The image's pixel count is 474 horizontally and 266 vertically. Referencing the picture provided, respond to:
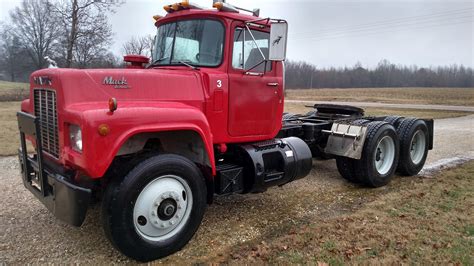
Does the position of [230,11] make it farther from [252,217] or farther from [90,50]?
[90,50]

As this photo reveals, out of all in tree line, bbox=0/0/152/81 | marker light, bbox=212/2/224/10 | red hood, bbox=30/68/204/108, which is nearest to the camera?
red hood, bbox=30/68/204/108

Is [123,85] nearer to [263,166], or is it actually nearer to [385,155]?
[263,166]

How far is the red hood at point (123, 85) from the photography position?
11.6 ft

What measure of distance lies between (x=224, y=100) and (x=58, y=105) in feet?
6.03

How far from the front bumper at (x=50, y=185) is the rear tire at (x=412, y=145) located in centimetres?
575

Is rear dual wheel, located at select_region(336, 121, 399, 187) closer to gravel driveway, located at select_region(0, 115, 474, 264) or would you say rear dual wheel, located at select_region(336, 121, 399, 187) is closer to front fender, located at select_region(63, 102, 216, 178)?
gravel driveway, located at select_region(0, 115, 474, 264)

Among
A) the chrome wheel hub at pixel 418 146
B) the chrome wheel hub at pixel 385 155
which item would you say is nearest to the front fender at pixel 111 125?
the chrome wheel hub at pixel 385 155

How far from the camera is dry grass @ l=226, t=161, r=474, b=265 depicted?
12.4 feet

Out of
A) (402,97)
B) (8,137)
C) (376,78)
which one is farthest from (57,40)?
(376,78)

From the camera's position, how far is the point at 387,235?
432 cm

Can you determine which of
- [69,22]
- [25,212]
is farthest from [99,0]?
[25,212]

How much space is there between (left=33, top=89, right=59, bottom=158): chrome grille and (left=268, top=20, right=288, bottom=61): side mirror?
2.39 meters

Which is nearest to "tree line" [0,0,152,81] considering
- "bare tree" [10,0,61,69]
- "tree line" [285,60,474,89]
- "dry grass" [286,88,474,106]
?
"bare tree" [10,0,61,69]

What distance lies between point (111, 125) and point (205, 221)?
198 centimetres
